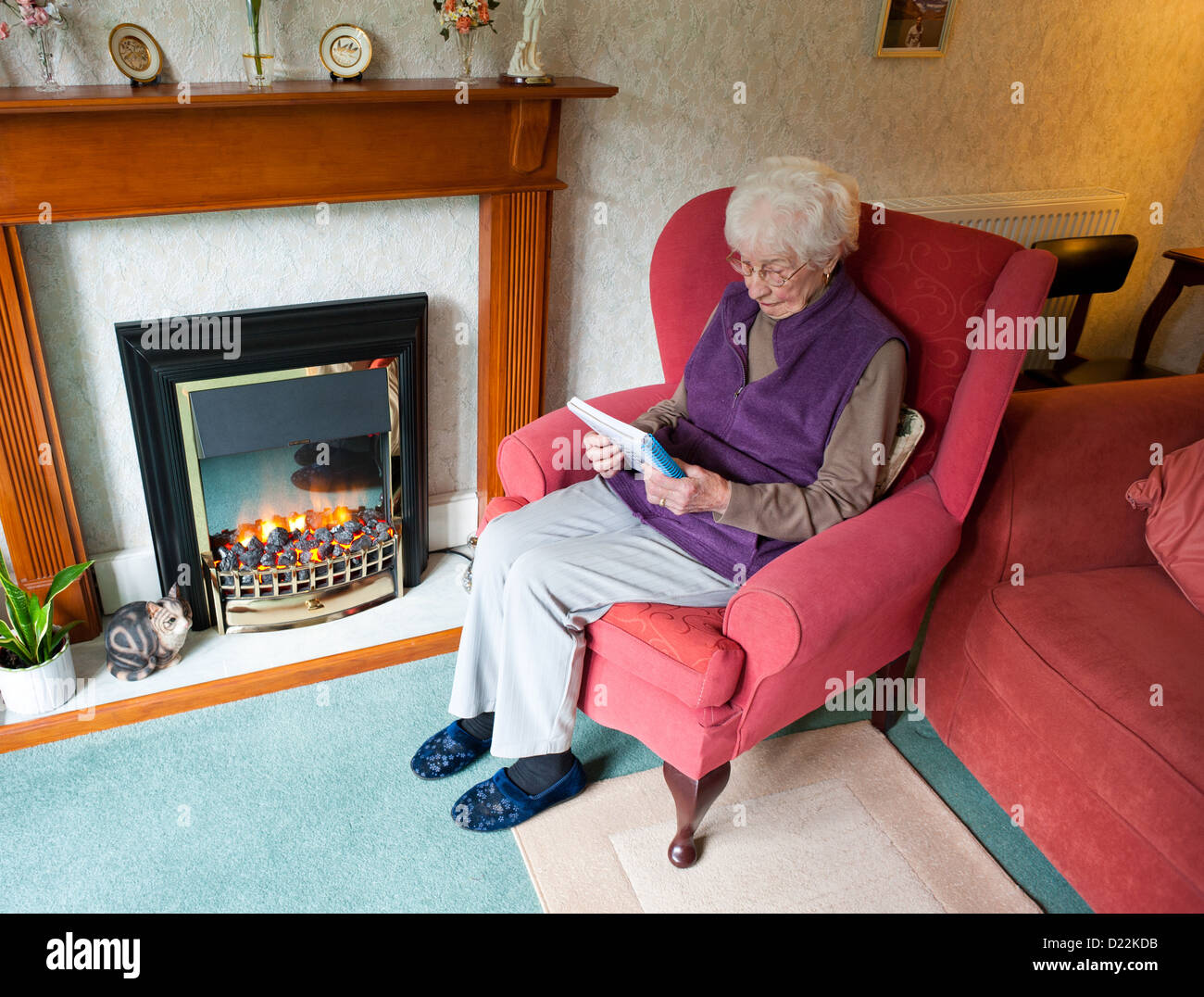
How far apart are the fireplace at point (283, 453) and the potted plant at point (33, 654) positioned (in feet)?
0.94

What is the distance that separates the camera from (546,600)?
1.65 meters

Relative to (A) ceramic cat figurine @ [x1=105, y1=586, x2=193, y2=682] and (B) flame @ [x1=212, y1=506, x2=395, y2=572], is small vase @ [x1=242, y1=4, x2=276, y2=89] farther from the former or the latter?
(A) ceramic cat figurine @ [x1=105, y1=586, x2=193, y2=682]

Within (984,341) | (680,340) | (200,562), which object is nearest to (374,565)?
(200,562)

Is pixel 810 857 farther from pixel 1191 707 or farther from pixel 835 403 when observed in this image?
pixel 835 403

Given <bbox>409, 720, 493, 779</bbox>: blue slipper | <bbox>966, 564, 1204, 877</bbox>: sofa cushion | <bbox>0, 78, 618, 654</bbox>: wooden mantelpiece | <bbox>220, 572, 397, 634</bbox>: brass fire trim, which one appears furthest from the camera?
<bbox>220, 572, 397, 634</bbox>: brass fire trim

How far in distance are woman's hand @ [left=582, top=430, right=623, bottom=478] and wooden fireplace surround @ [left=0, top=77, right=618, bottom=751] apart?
611 millimetres

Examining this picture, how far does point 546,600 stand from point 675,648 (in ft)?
0.84

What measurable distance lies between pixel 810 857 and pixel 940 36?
2.25 metres

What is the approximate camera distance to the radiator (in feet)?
9.22

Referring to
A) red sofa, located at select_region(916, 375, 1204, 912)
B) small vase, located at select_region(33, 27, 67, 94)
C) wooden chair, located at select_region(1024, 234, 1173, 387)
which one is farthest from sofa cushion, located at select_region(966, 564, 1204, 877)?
small vase, located at select_region(33, 27, 67, 94)

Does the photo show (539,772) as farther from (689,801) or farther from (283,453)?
(283,453)

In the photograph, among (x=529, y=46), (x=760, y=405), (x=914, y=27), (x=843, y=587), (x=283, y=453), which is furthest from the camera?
(x=914, y=27)

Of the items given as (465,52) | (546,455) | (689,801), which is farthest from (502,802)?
(465,52)

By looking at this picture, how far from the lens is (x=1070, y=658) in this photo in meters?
1.61
